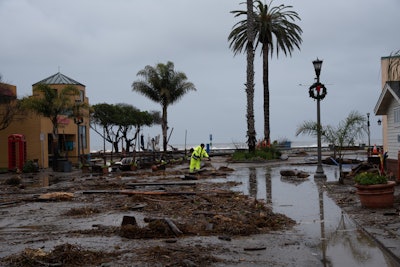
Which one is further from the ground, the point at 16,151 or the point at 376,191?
the point at 16,151

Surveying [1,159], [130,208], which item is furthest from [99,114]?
[130,208]

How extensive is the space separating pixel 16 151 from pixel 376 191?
28.0 m

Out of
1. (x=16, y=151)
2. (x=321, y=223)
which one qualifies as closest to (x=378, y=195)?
(x=321, y=223)

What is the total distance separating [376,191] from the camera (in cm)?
1114

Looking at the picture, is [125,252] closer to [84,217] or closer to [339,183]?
[84,217]

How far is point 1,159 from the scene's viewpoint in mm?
36625

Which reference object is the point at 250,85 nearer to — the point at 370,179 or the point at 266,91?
the point at 266,91

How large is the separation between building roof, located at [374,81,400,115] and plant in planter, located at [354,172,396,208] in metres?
7.21

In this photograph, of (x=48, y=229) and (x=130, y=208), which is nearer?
(x=48, y=229)

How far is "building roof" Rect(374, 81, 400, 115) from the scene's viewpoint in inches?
706

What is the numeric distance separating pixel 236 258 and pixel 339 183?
1123 centimetres

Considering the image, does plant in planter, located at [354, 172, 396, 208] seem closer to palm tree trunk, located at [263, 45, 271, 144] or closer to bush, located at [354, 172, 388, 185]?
bush, located at [354, 172, 388, 185]

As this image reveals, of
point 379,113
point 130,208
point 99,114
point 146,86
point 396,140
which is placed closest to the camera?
point 130,208

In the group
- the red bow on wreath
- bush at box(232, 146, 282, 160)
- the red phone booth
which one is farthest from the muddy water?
the red phone booth
